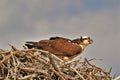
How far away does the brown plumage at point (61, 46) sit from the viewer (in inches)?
409

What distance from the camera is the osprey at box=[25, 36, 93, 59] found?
10414 mm

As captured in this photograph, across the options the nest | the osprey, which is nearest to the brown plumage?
the osprey

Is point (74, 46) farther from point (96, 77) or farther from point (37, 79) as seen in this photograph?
point (37, 79)

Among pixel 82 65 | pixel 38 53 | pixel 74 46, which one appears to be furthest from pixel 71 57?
pixel 38 53

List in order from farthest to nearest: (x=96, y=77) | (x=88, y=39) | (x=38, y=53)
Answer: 1. (x=88, y=39)
2. (x=96, y=77)
3. (x=38, y=53)

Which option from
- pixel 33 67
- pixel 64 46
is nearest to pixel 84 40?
pixel 64 46

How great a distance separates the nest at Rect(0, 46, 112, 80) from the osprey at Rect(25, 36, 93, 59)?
2.42 m

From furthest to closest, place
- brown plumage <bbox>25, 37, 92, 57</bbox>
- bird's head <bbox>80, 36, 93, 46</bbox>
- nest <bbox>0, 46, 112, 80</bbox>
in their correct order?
bird's head <bbox>80, 36, 93, 46</bbox>, brown plumage <bbox>25, 37, 92, 57</bbox>, nest <bbox>0, 46, 112, 80</bbox>

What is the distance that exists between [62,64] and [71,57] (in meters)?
3.01

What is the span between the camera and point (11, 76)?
281 inches

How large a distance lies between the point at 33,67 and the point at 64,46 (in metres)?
3.41

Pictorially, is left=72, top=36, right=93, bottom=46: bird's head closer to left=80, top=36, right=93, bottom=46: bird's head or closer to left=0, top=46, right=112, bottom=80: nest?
left=80, top=36, right=93, bottom=46: bird's head

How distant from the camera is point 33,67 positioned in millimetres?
7461

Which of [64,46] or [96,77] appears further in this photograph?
[64,46]
